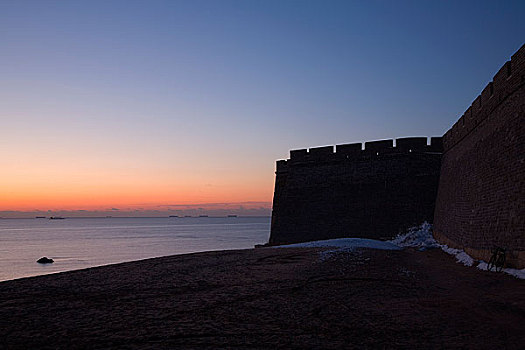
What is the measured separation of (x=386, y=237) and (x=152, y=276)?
45.8 feet

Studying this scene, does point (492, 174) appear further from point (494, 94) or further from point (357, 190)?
point (357, 190)

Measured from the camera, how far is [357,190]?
22078 mm

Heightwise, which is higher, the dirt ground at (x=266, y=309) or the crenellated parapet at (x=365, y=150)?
the crenellated parapet at (x=365, y=150)

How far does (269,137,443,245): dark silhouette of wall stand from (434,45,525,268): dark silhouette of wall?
159 inches

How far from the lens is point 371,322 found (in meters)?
5.11

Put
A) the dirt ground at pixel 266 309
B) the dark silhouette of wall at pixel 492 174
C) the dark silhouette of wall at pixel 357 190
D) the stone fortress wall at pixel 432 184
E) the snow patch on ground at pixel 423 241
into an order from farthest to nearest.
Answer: the dark silhouette of wall at pixel 357 190
the snow patch on ground at pixel 423 241
the stone fortress wall at pixel 432 184
the dark silhouette of wall at pixel 492 174
the dirt ground at pixel 266 309

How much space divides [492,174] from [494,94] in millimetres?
2256

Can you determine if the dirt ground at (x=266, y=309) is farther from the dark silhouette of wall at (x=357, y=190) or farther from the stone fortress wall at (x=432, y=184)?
the dark silhouette of wall at (x=357, y=190)

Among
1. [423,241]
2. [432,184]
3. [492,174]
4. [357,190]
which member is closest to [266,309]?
[492,174]

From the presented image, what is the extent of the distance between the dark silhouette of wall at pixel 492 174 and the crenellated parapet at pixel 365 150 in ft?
14.5

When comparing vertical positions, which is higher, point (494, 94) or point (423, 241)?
point (494, 94)

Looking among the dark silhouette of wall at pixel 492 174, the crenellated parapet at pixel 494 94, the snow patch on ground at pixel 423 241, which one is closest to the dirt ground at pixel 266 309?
the dark silhouette of wall at pixel 492 174

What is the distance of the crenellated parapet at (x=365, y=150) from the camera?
20688 millimetres

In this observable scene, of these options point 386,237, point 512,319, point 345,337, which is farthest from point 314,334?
point 386,237
